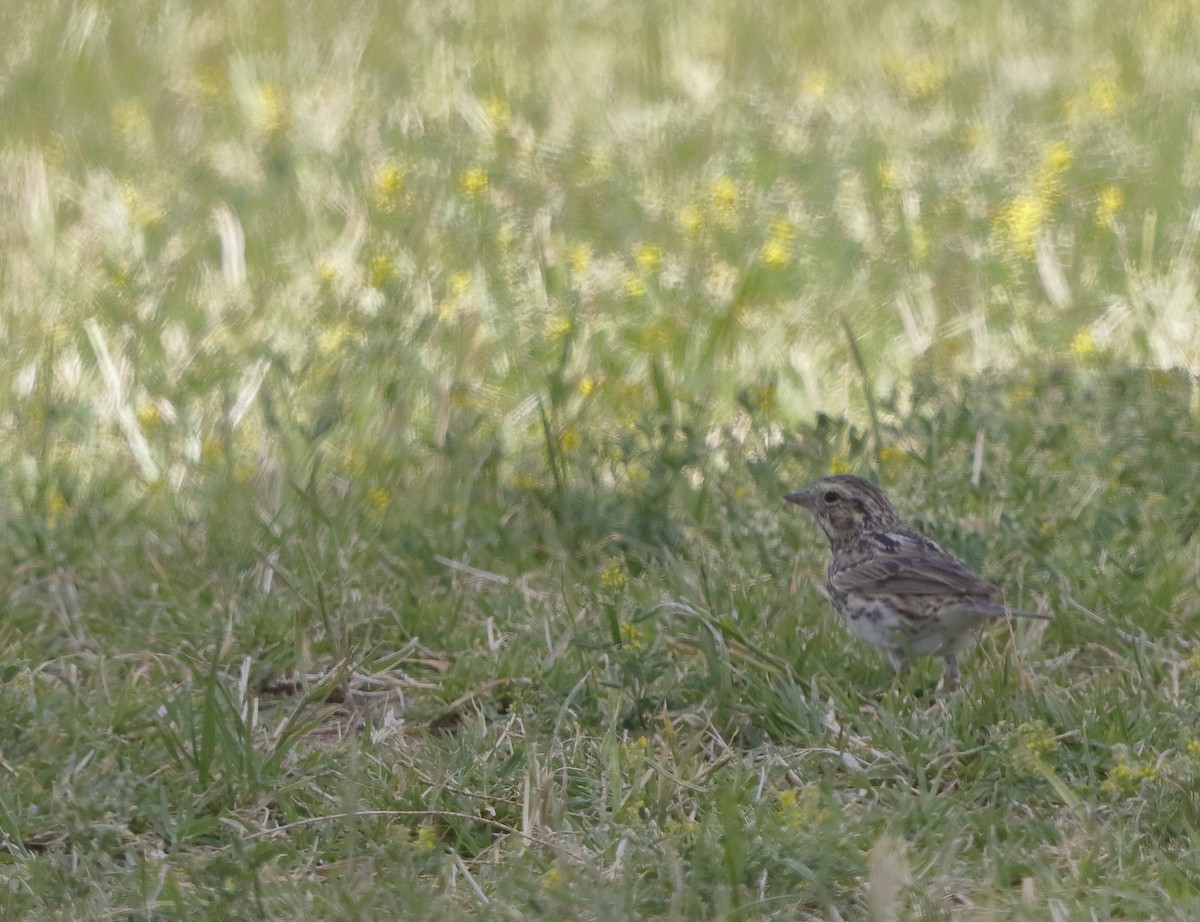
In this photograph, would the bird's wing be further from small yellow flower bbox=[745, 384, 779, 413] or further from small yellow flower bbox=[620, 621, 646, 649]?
small yellow flower bbox=[745, 384, 779, 413]

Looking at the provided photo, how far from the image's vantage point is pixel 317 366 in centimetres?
755

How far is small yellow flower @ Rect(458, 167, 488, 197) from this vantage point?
9000mm

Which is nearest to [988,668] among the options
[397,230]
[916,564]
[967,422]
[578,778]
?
[916,564]

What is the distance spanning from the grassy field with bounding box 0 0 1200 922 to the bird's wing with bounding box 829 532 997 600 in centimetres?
18

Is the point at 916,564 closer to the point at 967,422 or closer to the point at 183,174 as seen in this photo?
the point at 967,422

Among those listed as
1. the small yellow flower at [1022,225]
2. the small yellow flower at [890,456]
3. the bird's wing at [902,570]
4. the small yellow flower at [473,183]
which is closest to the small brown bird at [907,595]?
the bird's wing at [902,570]

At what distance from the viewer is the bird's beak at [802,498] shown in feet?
19.5

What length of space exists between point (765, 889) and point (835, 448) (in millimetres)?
2866

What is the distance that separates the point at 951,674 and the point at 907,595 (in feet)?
0.80

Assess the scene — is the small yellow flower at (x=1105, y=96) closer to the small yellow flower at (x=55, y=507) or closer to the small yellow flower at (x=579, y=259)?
the small yellow flower at (x=579, y=259)

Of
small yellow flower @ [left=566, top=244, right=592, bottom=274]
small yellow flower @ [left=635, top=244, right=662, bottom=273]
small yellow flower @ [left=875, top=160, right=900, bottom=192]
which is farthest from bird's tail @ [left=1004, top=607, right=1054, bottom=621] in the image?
small yellow flower @ [left=875, top=160, right=900, bottom=192]

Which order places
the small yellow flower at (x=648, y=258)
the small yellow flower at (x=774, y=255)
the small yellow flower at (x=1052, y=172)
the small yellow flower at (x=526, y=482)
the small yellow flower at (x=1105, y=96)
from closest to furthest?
the small yellow flower at (x=526, y=482) < the small yellow flower at (x=648, y=258) < the small yellow flower at (x=774, y=255) < the small yellow flower at (x=1052, y=172) < the small yellow flower at (x=1105, y=96)

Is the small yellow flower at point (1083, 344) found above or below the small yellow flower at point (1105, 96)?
below

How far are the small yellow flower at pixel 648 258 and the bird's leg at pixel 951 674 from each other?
12.0 ft
